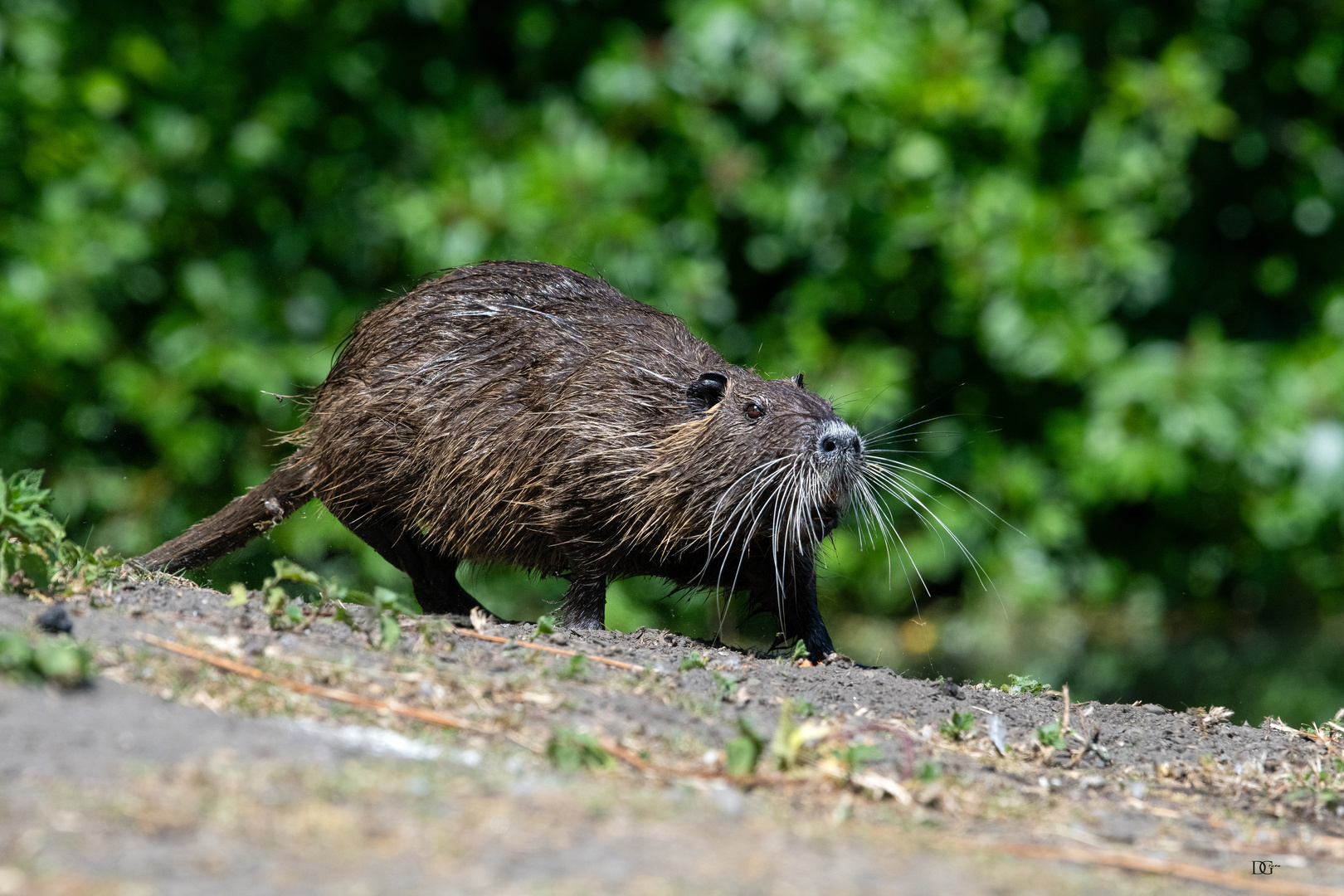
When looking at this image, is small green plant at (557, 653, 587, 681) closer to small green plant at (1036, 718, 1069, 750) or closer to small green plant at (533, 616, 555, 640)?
small green plant at (533, 616, 555, 640)

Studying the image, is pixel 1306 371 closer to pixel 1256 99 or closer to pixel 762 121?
pixel 1256 99

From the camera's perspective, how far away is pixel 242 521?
5133 mm

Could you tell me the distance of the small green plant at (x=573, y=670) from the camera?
3.21 meters

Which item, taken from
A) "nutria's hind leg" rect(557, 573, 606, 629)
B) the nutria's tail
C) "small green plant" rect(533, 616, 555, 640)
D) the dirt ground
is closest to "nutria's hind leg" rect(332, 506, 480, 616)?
the nutria's tail

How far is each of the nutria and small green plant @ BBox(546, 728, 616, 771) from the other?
165cm

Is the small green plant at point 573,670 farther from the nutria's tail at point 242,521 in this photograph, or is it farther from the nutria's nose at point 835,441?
the nutria's tail at point 242,521

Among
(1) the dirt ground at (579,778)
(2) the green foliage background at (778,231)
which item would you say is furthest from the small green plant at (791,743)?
(2) the green foliage background at (778,231)

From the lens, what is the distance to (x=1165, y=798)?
3.09 meters

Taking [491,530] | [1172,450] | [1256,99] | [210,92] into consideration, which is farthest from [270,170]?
[1256,99]

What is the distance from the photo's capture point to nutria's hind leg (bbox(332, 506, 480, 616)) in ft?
17.0

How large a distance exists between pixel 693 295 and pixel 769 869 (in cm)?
528

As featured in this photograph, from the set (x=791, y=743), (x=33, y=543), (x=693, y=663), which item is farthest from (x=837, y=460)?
(x=33, y=543)

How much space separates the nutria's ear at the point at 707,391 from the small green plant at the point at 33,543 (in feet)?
6.16

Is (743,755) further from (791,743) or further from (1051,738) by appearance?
(1051,738)
